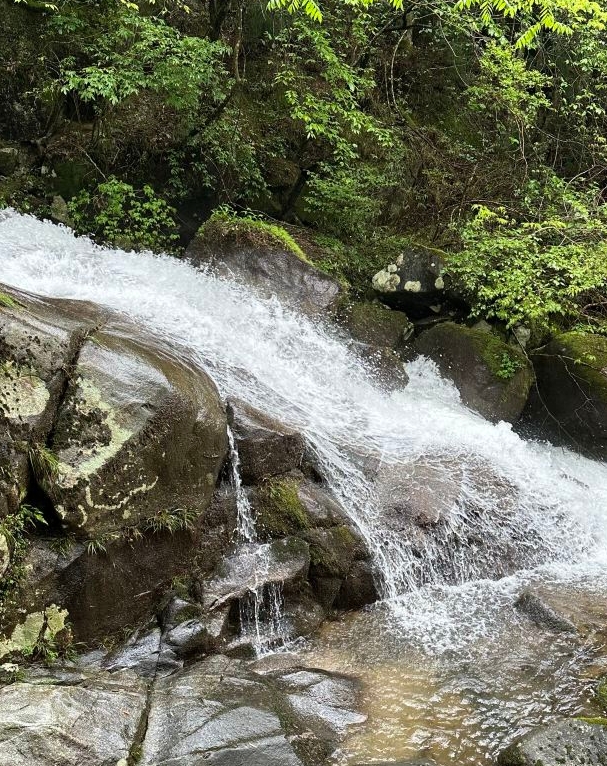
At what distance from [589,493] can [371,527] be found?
382cm

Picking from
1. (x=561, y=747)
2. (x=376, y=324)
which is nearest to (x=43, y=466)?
(x=561, y=747)

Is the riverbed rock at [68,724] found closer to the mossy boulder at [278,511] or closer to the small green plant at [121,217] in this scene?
the mossy boulder at [278,511]

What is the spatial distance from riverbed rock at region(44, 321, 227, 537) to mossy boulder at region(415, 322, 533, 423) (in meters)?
5.91

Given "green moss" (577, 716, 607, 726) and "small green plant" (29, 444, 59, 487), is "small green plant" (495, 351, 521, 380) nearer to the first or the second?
"green moss" (577, 716, 607, 726)

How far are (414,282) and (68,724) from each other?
30.5 ft

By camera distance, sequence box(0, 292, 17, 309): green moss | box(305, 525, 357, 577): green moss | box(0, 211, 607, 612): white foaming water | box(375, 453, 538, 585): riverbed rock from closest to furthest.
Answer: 1. box(0, 292, 17, 309): green moss
2. box(305, 525, 357, 577): green moss
3. box(375, 453, 538, 585): riverbed rock
4. box(0, 211, 607, 612): white foaming water

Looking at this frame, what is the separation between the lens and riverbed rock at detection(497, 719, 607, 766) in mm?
3586

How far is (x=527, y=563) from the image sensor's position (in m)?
6.68

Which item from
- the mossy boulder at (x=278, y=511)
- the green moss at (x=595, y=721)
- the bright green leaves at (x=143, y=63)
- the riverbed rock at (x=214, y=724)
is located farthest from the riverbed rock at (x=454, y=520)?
the bright green leaves at (x=143, y=63)

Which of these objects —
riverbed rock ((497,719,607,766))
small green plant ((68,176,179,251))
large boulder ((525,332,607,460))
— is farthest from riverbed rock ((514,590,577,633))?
small green plant ((68,176,179,251))

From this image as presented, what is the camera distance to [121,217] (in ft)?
35.2

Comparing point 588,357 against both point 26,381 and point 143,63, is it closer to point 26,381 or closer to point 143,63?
point 26,381

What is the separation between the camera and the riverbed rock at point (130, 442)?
185 inches

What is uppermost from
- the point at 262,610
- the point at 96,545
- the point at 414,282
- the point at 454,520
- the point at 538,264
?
the point at 538,264
